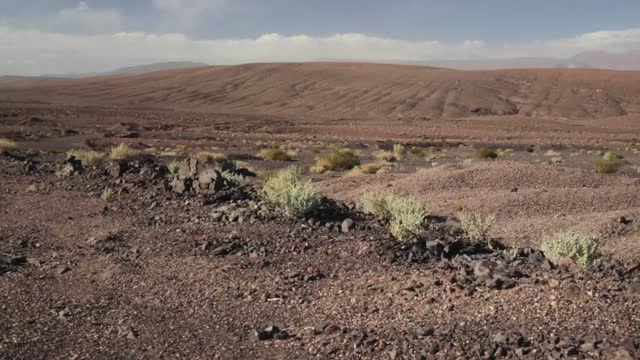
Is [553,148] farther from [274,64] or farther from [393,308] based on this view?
[274,64]

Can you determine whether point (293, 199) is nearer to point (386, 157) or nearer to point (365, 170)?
point (365, 170)

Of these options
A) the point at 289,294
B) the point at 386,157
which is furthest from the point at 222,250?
the point at 386,157

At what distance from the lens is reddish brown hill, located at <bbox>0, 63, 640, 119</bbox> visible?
85188mm

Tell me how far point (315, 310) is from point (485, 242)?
4.14 metres

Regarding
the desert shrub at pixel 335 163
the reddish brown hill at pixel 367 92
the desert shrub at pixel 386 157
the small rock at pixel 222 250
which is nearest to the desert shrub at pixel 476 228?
the small rock at pixel 222 250

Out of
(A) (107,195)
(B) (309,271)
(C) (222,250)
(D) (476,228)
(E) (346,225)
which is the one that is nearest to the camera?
(B) (309,271)

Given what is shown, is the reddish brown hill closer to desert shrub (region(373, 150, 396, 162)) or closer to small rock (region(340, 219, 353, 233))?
desert shrub (region(373, 150, 396, 162))

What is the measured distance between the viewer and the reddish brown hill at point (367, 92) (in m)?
85.2

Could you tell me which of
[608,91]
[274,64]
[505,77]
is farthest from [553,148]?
[274,64]

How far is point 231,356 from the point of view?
558 cm

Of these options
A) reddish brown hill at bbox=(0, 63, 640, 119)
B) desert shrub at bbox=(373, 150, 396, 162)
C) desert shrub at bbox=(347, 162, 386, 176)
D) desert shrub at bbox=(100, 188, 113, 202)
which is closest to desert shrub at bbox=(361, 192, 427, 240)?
desert shrub at bbox=(100, 188, 113, 202)

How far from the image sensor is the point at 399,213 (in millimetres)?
10727

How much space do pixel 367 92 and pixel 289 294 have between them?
3738 inches

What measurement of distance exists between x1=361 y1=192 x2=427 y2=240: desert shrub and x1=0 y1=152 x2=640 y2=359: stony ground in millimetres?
264
